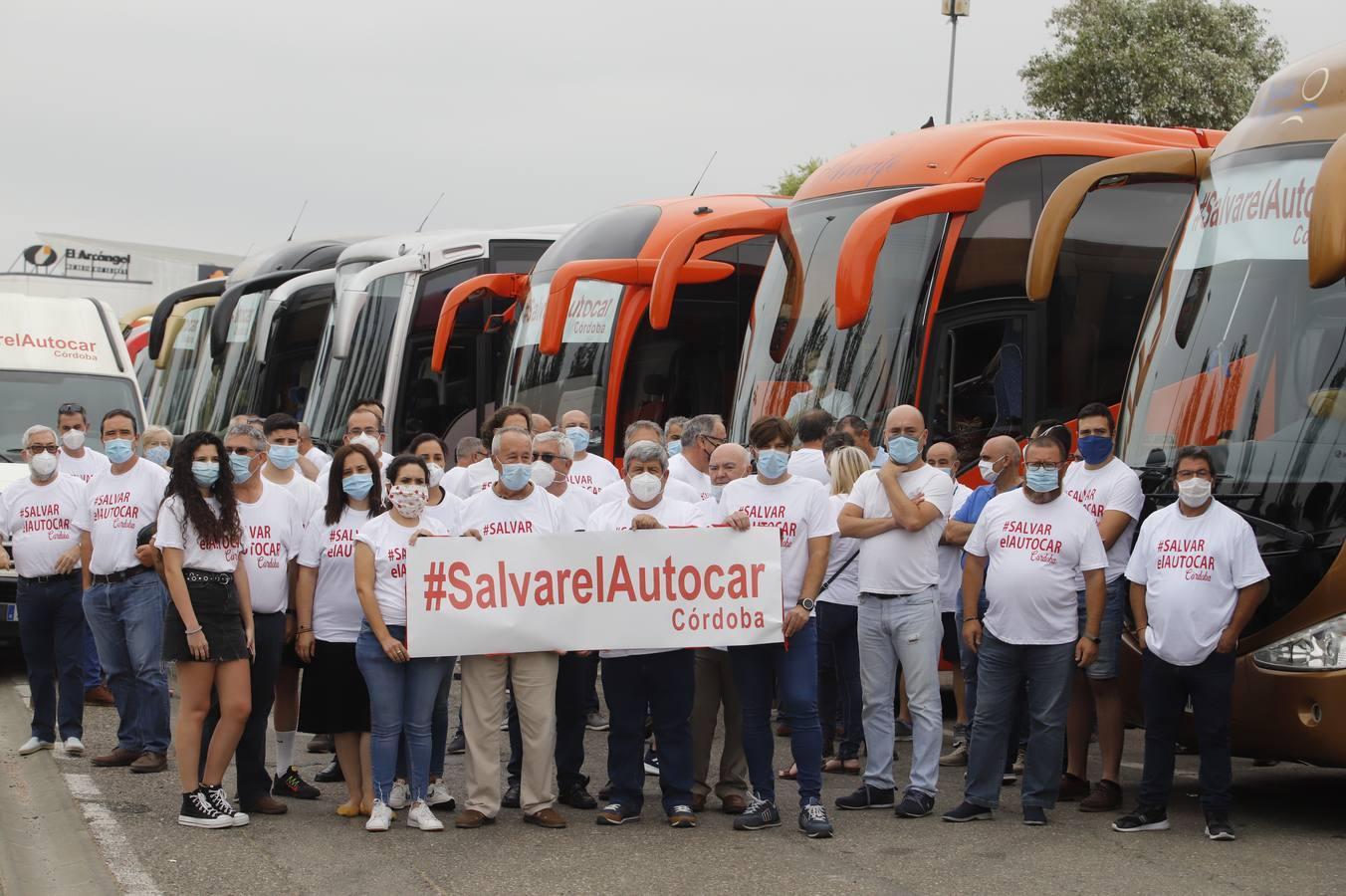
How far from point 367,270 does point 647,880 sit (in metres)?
11.9

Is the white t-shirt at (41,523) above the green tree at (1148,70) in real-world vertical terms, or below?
below

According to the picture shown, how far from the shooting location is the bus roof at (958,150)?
37.6 feet

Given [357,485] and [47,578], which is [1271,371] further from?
[47,578]

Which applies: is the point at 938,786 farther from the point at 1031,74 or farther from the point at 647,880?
the point at 1031,74

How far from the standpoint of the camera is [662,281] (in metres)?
11.8

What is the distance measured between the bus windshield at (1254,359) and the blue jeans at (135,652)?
516 centimetres

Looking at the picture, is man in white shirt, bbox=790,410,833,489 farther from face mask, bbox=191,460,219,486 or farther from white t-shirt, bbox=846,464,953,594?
face mask, bbox=191,460,219,486

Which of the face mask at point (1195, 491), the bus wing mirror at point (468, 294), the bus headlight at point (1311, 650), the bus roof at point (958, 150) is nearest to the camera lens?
the bus headlight at point (1311, 650)

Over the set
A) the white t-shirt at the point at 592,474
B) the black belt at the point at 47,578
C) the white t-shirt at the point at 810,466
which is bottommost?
the black belt at the point at 47,578

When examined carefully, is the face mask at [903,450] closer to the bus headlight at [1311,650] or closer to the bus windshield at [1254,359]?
the bus windshield at [1254,359]

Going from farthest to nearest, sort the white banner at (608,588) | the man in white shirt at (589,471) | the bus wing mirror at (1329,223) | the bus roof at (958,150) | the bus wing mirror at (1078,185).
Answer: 1. the bus roof at (958,150)
2. the man in white shirt at (589,471)
3. the bus wing mirror at (1078,185)
4. the white banner at (608,588)
5. the bus wing mirror at (1329,223)

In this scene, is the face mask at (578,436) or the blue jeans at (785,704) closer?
the blue jeans at (785,704)

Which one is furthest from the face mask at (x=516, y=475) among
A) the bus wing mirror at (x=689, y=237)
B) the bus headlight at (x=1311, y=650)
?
the bus wing mirror at (x=689, y=237)

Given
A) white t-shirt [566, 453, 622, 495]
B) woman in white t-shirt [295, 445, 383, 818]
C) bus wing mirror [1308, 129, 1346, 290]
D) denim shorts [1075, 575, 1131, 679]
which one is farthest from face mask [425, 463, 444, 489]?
bus wing mirror [1308, 129, 1346, 290]
